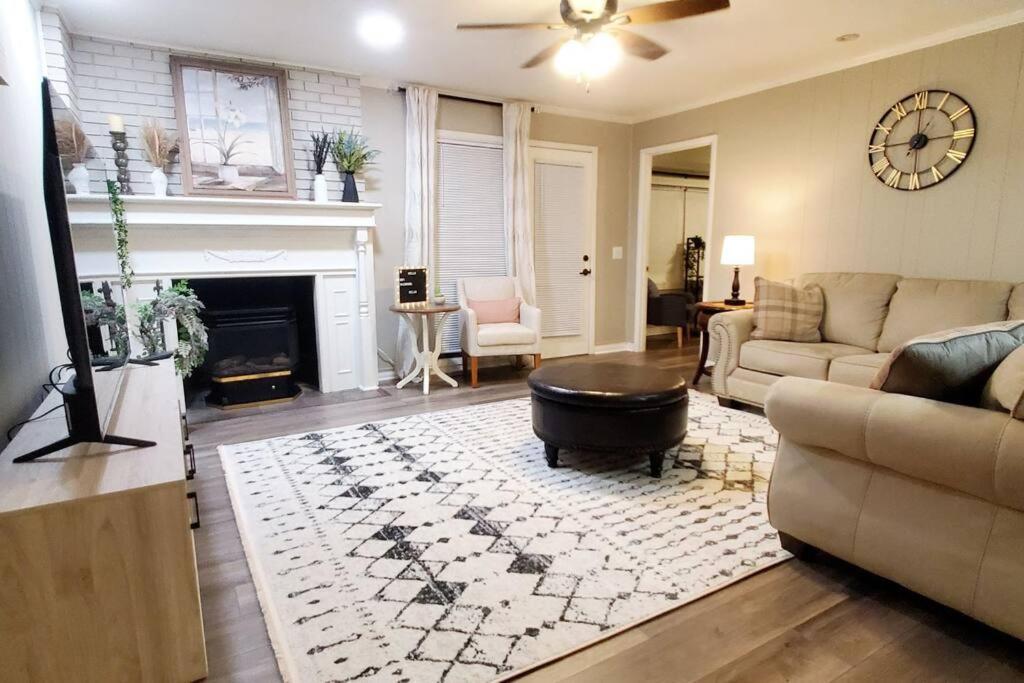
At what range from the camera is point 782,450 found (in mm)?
1980

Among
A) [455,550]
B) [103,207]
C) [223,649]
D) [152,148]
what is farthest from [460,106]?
[223,649]

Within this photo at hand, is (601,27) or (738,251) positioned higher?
(601,27)

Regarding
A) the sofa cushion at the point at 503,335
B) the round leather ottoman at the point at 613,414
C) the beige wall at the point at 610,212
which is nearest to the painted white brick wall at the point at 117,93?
the sofa cushion at the point at 503,335

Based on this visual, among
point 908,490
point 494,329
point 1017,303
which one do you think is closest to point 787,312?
point 1017,303

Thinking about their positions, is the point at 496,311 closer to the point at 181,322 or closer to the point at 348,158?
the point at 348,158

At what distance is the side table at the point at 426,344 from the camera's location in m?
4.39

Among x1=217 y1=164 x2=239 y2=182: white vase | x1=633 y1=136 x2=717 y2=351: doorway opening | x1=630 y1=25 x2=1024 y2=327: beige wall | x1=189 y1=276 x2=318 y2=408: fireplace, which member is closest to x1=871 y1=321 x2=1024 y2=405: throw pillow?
x1=630 y1=25 x2=1024 y2=327: beige wall

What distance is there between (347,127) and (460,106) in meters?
1.10

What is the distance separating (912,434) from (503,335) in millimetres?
3262

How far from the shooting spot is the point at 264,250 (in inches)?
161

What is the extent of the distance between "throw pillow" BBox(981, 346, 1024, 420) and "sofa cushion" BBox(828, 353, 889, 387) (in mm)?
1635

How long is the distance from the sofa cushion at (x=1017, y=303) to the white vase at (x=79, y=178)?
565 cm

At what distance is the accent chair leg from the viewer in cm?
201

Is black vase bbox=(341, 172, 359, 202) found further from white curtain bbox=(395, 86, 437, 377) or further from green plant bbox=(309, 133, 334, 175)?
white curtain bbox=(395, 86, 437, 377)
